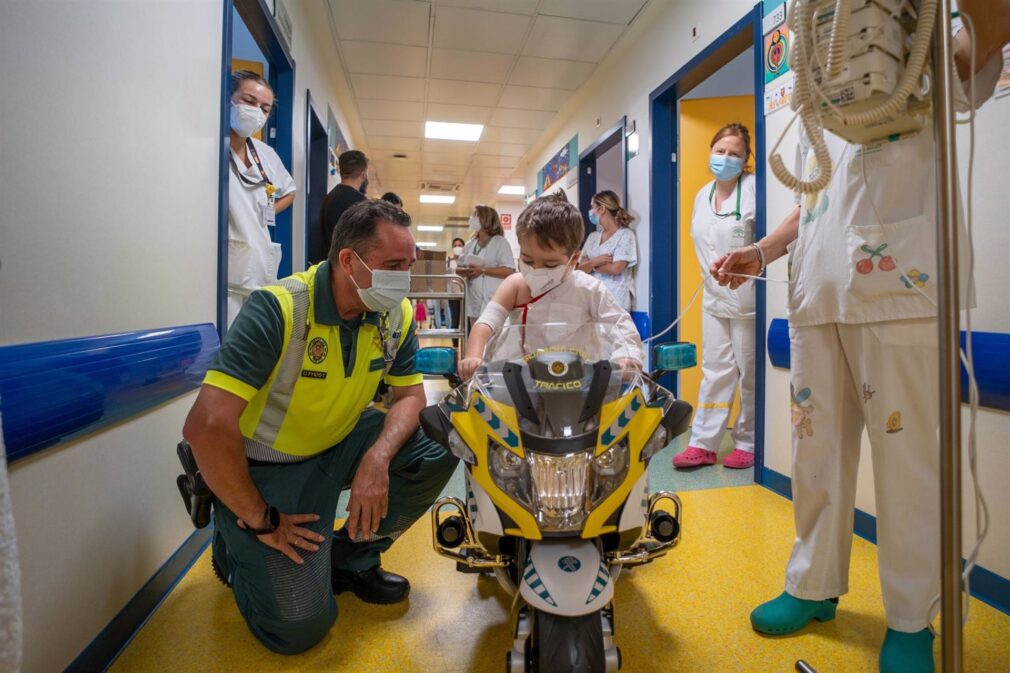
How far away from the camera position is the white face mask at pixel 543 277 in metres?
1.53

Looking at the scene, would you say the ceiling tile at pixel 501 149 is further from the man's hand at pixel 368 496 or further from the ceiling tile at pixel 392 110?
the man's hand at pixel 368 496

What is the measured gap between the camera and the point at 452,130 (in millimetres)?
6336

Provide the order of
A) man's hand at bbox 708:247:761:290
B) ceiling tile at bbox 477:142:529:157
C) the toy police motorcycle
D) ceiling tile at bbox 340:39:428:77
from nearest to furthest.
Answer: the toy police motorcycle → man's hand at bbox 708:247:761:290 → ceiling tile at bbox 340:39:428:77 → ceiling tile at bbox 477:142:529:157

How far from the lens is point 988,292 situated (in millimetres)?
1454

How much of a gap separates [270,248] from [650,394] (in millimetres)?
1970

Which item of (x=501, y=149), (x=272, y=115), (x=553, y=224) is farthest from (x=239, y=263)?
(x=501, y=149)

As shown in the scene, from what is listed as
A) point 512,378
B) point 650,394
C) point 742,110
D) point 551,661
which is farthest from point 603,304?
point 742,110

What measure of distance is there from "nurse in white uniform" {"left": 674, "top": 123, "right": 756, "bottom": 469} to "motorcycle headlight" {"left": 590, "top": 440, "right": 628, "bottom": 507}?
1924mm

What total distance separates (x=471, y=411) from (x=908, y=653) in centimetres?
103

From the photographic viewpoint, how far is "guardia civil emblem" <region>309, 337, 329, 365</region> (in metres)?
1.31

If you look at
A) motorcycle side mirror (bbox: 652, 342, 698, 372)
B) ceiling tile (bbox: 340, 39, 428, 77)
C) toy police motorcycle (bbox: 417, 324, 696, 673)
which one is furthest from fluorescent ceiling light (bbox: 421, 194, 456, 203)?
toy police motorcycle (bbox: 417, 324, 696, 673)

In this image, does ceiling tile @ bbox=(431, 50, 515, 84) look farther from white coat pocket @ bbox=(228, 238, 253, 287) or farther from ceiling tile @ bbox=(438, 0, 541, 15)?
white coat pocket @ bbox=(228, 238, 253, 287)

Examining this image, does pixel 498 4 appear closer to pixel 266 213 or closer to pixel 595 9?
pixel 595 9

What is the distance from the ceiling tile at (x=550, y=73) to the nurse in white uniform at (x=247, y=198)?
8.87 ft
